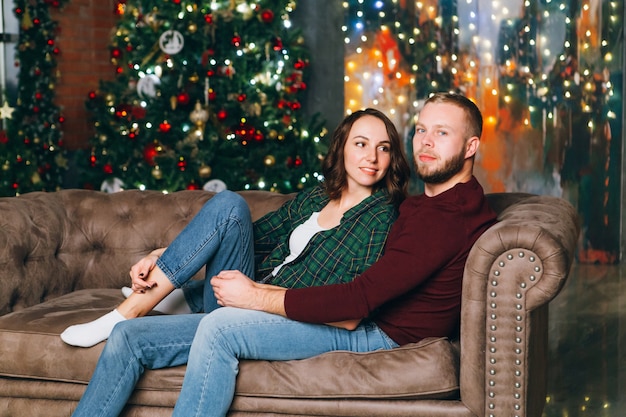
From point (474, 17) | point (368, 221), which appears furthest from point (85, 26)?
point (368, 221)

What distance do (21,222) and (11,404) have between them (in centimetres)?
75

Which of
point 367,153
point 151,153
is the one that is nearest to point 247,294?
point 367,153

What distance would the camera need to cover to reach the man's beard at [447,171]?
2.56 meters

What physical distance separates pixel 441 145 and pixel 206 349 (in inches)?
37.3

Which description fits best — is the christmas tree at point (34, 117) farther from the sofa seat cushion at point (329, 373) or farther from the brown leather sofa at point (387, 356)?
the sofa seat cushion at point (329, 373)

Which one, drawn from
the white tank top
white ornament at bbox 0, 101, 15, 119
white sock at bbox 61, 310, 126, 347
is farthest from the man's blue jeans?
white ornament at bbox 0, 101, 15, 119

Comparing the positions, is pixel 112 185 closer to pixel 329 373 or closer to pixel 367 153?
pixel 367 153

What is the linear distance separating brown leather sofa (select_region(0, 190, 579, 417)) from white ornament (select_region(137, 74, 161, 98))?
2.41m

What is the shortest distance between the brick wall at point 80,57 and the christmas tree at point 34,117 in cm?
17

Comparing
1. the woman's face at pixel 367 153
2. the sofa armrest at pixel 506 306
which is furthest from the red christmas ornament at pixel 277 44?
the sofa armrest at pixel 506 306

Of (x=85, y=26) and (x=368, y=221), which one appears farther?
(x=85, y=26)

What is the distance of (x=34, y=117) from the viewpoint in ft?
20.4

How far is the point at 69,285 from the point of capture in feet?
11.2

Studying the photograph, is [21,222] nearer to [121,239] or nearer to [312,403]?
[121,239]
